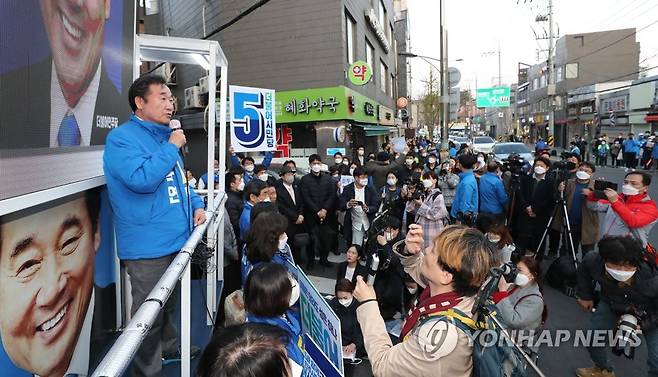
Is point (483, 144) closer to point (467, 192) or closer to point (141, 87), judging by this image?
point (467, 192)

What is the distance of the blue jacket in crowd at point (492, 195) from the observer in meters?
6.68

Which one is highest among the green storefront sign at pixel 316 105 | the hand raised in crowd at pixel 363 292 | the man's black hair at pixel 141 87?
the green storefront sign at pixel 316 105

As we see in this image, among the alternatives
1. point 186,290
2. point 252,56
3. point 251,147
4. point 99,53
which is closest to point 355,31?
point 252,56

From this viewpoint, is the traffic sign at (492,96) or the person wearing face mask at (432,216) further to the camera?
the traffic sign at (492,96)

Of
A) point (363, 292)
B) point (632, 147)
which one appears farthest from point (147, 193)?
point (632, 147)

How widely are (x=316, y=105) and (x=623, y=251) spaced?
12.8 meters

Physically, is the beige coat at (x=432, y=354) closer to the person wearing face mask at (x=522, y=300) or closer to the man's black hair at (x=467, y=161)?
the person wearing face mask at (x=522, y=300)

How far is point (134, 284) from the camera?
2.54 metres

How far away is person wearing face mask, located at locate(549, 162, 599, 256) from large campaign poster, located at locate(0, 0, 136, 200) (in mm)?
5968

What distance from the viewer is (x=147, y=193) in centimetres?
244

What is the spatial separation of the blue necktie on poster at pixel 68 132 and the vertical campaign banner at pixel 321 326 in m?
1.78

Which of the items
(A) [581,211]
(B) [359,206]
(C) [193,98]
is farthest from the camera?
(C) [193,98]

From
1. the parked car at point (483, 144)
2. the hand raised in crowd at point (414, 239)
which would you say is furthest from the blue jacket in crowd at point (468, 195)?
the parked car at point (483, 144)

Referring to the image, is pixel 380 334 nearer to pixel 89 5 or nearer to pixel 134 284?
pixel 134 284
